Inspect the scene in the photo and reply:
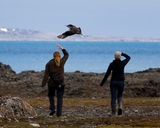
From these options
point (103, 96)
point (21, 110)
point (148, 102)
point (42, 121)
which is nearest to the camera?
point (42, 121)

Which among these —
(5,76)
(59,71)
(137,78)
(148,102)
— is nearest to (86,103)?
(148,102)

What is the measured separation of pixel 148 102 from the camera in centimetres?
3122

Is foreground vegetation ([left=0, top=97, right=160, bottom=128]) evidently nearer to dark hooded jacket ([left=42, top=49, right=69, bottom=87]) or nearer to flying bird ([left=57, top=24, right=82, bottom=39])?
dark hooded jacket ([left=42, top=49, right=69, bottom=87])

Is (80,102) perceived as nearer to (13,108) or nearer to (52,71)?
(13,108)

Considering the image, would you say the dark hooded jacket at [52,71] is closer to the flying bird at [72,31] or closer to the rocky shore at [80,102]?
the flying bird at [72,31]


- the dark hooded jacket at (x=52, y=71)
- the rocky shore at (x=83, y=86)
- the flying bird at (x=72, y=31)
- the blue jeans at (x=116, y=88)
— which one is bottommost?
the rocky shore at (x=83, y=86)

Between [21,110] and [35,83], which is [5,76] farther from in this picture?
[21,110]

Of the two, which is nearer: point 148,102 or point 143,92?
point 148,102


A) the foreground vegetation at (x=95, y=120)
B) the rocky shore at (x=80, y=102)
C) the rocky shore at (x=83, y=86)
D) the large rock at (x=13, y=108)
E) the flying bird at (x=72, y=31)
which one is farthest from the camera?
the rocky shore at (x=83, y=86)

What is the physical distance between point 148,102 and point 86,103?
3.26 metres

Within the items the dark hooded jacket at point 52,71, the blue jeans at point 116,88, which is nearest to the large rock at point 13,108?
the dark hooded jacket at point 52,71

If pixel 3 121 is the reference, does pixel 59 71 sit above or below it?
Answer: above

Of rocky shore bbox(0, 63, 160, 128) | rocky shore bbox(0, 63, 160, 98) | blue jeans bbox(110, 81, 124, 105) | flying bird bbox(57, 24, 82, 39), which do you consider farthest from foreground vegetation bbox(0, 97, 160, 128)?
rocky shore bbox(0, 63, 160, 98)

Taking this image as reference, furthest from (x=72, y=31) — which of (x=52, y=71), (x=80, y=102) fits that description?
(x=80, y=102)
